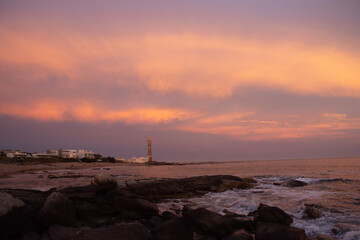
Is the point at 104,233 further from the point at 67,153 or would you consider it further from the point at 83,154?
the point at 83,154

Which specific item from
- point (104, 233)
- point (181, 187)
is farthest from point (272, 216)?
point (181, 187)

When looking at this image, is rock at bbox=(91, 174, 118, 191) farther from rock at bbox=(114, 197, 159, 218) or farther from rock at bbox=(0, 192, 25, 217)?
rock at bbox=(0, 192, 25, 217)

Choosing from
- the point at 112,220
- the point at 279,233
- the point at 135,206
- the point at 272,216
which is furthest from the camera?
the point at 135,206

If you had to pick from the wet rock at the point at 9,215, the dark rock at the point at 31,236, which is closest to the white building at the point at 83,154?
the dark rock at the point at 31,236

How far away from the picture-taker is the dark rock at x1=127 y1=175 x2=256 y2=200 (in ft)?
53.2

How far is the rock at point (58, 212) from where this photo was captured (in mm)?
7625

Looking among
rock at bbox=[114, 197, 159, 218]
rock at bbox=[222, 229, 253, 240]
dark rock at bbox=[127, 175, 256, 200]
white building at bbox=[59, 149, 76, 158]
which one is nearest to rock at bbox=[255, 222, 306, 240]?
rock at bbox=[222, 229, 253, 240]

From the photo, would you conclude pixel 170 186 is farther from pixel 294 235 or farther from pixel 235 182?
pixel 294 235

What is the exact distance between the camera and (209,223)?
7.67 metres

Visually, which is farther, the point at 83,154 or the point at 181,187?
the point at 83,154

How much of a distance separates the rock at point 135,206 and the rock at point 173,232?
2.49 meters

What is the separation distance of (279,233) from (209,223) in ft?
7.01

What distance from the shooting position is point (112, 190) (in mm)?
10859

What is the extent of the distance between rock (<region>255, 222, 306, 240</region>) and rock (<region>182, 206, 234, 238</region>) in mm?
976
